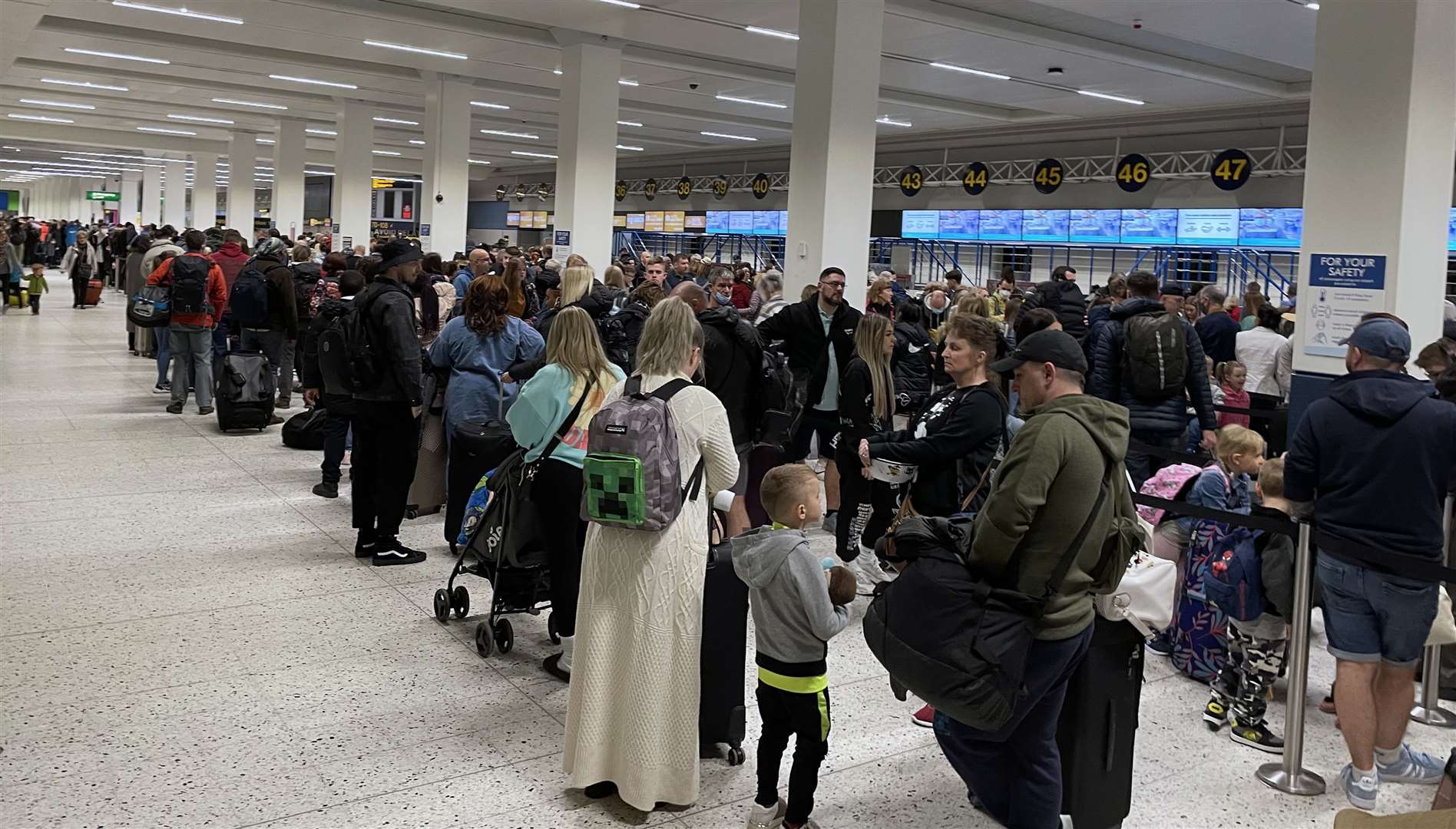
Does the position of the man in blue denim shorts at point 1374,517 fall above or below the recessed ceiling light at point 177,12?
below

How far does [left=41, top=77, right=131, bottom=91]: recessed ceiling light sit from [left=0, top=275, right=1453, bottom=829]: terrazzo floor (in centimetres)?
1773

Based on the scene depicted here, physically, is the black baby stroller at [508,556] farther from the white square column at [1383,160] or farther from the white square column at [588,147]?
the white square column at [588,147]

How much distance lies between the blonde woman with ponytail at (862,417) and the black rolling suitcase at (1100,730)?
8.01 feet

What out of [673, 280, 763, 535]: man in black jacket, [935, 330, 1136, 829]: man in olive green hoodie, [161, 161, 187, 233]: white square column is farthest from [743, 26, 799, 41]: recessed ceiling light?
[161, 161, 187, 233]: white square column

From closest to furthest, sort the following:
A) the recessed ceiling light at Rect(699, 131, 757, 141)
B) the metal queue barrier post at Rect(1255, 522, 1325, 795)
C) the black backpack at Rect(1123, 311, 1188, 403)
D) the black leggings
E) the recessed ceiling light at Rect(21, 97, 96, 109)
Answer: the metal queue barrier post at Rect(1255, 522, 1325, 795)
the black leggings
the black backpack at Rect(1123, 311, 1188, 403)
the recessed ceiling light at Rect(21, 97, 96, 109)
the recessed ceiling light at Rect(699, 131, 757, 141)

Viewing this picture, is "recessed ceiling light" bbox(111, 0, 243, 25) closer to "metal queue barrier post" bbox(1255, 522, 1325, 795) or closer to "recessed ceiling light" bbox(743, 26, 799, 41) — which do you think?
"recessed ceiling light" bbox(743, 26, 799, 41)

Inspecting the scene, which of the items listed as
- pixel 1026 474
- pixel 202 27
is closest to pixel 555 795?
pixel 1026 474

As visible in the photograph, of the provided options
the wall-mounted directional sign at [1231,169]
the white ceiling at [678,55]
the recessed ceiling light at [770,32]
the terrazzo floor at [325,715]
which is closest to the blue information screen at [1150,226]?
the wall-mounted directional sign at [1231,169]

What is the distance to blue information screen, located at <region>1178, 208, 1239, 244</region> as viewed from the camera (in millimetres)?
19688

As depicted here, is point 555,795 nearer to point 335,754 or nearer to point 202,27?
point 335,754

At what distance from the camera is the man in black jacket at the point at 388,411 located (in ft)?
19.5

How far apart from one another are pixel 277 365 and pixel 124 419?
1495mm

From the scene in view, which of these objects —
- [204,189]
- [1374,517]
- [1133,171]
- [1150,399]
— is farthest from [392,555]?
[204,189]

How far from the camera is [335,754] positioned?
156 inches
